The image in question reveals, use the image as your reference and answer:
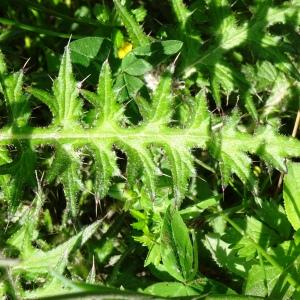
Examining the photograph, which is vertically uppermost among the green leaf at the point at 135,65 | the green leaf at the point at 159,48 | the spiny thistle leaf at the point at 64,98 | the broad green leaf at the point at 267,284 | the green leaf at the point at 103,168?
the green leaf at the point at 159,48

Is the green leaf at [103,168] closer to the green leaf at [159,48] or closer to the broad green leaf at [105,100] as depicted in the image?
the broad green leaf at [105,100]

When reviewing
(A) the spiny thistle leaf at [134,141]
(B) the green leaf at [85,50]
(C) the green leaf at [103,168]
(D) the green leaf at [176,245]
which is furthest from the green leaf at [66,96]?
(D) the green leaf at [176,245]

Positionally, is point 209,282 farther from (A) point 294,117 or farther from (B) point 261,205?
(A) point 294,117

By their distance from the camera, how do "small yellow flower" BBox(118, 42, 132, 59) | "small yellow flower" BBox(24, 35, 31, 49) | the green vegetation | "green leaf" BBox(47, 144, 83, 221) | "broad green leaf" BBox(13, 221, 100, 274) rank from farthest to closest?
"small yellow flower" BBox(24, 35, 31, 49)
"small yellow flower" BBox(118, 42, 132, 59)
"broad green leaf" BBox(13, 221, 100, 274)
the green vegetation
"green leaf" BBox(47, 144, 83, 221)

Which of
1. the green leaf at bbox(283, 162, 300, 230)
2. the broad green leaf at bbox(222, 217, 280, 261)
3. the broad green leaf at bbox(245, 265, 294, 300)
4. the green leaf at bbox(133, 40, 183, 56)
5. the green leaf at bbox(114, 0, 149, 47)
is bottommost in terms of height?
the broad green leaf at bbox(245, 265, 294, 300)

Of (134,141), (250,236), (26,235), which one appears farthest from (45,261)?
(250,236)

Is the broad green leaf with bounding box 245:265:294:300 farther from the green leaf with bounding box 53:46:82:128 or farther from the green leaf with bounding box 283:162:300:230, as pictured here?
the green leaf with bounding box 53:46:82:128

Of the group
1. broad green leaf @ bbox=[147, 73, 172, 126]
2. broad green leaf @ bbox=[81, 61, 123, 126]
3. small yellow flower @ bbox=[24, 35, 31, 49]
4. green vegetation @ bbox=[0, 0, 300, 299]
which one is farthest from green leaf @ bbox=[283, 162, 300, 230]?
small yellow flower @ bbox=[24, 35, 31, 49]
